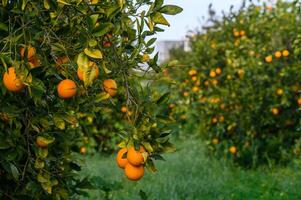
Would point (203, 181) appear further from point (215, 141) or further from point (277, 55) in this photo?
point (277, 55)

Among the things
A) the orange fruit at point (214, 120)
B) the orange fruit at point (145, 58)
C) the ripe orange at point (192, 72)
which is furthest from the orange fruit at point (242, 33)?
the orange fruit at point (145, 58)

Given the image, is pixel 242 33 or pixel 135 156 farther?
pixel 242 33

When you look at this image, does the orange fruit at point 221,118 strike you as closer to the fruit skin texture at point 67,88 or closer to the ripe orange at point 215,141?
the ripe orange at point 215,141

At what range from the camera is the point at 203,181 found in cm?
502

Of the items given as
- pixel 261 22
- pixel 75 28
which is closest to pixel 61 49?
pixel 75 28

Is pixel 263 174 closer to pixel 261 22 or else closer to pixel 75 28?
pixel 261 22

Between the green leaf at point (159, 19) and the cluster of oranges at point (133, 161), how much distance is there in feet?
1.33

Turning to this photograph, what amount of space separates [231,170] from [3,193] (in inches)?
149

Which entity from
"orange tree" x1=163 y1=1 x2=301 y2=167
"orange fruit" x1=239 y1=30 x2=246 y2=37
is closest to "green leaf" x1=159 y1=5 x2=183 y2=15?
"orange tree" x1=163 y1=1 x2=301 y2=167

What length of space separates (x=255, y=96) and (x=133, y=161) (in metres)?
4.23

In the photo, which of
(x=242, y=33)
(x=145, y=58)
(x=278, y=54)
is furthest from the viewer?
(x=242, y=33)

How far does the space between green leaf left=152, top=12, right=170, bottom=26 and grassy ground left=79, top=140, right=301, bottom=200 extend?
2597mm

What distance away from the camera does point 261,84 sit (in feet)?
19.2

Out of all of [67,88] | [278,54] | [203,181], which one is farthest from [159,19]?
[278,54]
